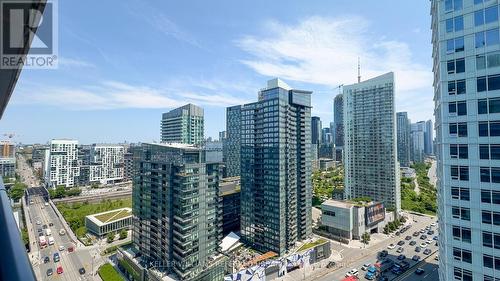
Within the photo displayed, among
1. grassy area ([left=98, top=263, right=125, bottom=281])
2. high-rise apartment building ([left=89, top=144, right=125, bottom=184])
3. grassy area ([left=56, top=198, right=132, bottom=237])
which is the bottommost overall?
grassy area ([left=98, top=263, right=125, bottom=281])

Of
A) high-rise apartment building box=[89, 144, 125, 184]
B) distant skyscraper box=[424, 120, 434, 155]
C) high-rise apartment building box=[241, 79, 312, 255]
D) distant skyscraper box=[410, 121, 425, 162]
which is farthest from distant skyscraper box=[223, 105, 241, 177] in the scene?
distant skyscraper box=[424, 120, 434, 155]

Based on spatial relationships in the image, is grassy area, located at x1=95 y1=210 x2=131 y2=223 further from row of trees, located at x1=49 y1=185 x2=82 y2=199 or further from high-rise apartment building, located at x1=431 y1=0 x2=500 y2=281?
high-rise apartment building, located at x1=431 y1=0 x2=500 y2=281

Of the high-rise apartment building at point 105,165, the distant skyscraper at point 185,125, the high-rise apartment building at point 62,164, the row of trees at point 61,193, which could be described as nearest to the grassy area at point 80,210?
the row of trees at point 61,193

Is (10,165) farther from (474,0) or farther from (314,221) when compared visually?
(474,0)

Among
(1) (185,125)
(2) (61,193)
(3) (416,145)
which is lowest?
(2) (61,193)

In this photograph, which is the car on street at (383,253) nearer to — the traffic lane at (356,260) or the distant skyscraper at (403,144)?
the traffic lane at (356,260)

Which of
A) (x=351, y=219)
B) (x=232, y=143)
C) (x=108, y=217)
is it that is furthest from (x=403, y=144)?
(x=108, y=217)

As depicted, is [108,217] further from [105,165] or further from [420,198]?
[420,198]
